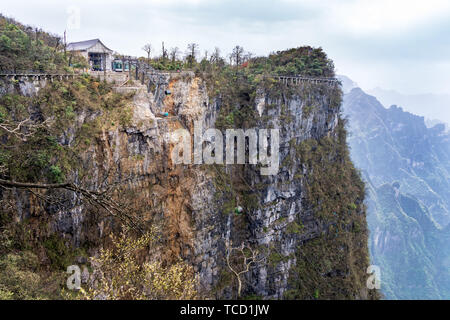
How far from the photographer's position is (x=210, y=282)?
1008 inches

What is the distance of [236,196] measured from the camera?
28.6m

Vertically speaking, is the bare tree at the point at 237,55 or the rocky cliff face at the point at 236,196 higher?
the bare tree at the point at 237,55

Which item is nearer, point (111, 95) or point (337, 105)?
point (111, 95)

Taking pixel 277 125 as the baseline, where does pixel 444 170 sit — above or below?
below

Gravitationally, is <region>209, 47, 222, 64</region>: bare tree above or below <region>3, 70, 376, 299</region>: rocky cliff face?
above

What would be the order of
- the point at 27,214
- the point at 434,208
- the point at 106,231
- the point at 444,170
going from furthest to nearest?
the point at 444,170
the point at 434,208
the point at 106,231
the point at 27,214

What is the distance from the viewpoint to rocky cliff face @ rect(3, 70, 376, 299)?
752 inches

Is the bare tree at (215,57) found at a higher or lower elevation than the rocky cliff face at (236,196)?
higher

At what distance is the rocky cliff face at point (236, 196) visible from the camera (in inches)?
752

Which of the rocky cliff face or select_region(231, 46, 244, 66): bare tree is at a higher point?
select_region(231, 46, 244, 66): bare tree
